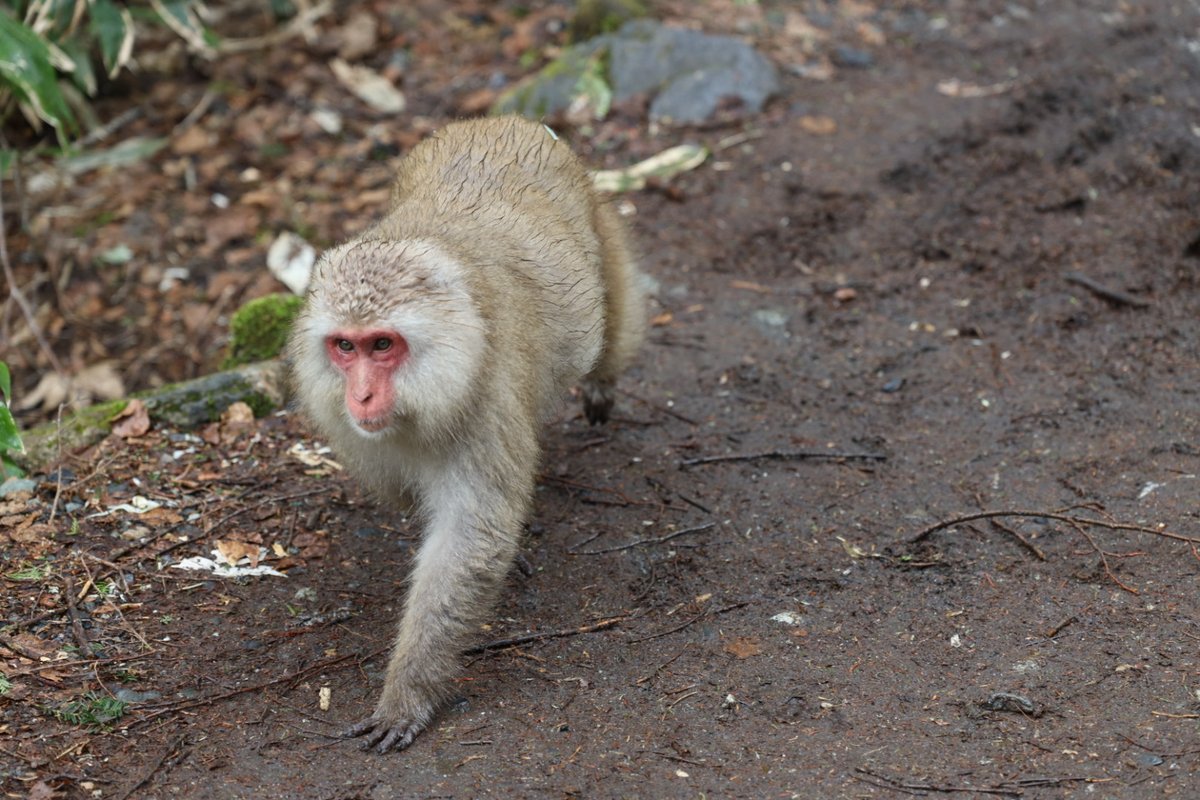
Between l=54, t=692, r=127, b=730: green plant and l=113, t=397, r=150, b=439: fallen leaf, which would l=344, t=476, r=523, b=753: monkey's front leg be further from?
l=113, t=397, r=150, b=439: fallen leaf

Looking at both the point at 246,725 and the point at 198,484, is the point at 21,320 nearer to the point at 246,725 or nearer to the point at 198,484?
the point at 198,484

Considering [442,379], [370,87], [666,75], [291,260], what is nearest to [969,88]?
[666,75]

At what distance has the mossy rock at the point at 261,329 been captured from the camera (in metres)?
6.98

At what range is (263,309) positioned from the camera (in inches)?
276

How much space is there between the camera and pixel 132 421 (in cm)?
596

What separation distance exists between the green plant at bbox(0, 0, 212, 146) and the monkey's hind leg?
3.41m

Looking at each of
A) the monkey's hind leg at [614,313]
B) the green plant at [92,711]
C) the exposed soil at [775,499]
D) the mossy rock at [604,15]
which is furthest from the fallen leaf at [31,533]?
the mossy rock at [604,15]

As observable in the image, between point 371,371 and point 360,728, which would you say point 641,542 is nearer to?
point 360,728

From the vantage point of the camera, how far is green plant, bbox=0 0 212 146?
266 inches

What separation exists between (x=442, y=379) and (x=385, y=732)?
1.23 m

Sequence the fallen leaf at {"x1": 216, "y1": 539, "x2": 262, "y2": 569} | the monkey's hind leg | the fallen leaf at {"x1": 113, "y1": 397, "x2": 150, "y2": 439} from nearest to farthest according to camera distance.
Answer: the fallen leaf at {"x1": 216, "y1": 539, "x2": 262, "y2": 569}
the monkey's hind leg
the fallen leaf at {"x1": 113, "y1": 397, "x2": 150, "y2": 439}

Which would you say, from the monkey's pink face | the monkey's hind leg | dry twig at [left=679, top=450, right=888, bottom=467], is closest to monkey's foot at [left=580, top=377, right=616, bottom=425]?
the monkey's hind leg

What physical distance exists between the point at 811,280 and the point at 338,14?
577cm

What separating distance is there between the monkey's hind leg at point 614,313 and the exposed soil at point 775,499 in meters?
0.29
